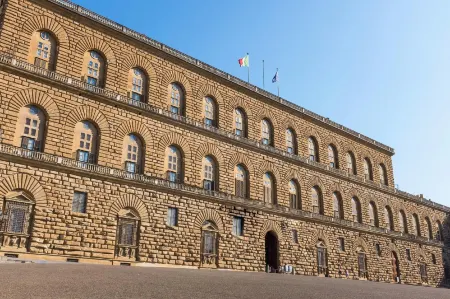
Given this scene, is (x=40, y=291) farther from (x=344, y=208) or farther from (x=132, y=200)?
(x=344, y=208)

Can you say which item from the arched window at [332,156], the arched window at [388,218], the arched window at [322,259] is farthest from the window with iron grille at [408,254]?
the arched window at [322,259]

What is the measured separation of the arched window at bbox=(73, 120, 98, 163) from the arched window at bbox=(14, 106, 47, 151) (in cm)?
161

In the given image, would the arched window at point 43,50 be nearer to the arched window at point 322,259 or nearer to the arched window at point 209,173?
the arched window at point 209,173

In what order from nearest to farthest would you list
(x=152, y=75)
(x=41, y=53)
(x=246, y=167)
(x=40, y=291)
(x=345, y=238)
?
(x=40, y=291) → (x=41, y=53) → (x=152, y=75) → (x=246, y=167) → (x=345, y=238)

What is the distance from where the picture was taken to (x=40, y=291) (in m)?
9.11

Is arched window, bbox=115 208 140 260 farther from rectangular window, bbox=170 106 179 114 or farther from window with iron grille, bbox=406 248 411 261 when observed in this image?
window with iron grille, bbox=406 248 411 261

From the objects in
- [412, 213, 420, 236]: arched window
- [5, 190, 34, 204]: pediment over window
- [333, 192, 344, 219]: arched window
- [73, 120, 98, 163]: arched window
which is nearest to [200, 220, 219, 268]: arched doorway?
[73, 120, 98, 163]: arched window

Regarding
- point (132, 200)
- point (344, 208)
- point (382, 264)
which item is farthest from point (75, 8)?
point (382, 264)

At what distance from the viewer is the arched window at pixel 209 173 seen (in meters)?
25.2

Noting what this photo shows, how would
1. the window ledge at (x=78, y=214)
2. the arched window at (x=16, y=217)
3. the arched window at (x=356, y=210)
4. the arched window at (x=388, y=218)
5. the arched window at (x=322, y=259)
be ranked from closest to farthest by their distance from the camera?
the arched window at (x=16, y=217) → the window ledge at (x=78, y=214) → the arched window at (x=322, y=259) → the arched window at (x=356, y=210) → the arched window at (x=388, y=218)

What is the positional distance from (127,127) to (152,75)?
3900mm

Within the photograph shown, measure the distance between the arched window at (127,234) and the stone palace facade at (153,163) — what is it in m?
0.05

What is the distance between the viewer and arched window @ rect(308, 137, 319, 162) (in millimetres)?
32875

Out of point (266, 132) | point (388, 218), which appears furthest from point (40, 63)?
point (388, 218)
